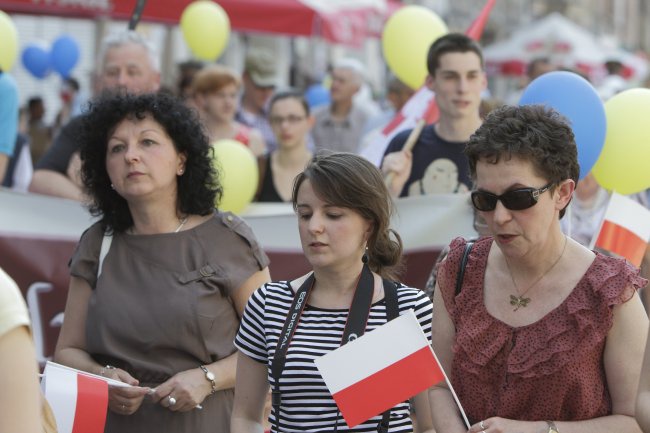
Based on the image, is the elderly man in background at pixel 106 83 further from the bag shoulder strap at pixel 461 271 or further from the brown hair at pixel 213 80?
the bag shoulder strap at pixel 461 271

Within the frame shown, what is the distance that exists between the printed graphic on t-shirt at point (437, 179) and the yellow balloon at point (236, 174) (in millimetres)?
945

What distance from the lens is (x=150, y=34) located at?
73.6 ft

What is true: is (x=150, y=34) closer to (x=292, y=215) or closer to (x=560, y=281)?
(x=292, y=215)

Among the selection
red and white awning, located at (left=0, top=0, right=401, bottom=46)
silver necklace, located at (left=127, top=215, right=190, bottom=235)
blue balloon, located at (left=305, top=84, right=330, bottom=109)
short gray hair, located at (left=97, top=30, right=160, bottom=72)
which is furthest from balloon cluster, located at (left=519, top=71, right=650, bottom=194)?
blue balloon, located at (left=305, top=84, right=330, bottom=109)

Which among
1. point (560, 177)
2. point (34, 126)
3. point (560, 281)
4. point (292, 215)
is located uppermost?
point (560, 177)

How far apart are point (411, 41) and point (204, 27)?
360 cm

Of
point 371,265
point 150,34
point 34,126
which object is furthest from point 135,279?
point 150,34

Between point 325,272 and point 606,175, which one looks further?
point 606,175

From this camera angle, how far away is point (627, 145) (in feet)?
17.2

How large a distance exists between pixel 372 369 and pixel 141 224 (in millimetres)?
1511

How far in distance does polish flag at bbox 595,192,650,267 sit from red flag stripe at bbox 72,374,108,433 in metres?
2.15

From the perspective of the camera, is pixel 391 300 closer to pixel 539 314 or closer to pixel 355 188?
pixel 355 188

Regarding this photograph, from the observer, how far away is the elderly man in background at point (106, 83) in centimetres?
617

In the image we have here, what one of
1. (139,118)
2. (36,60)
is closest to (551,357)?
(139,118)
